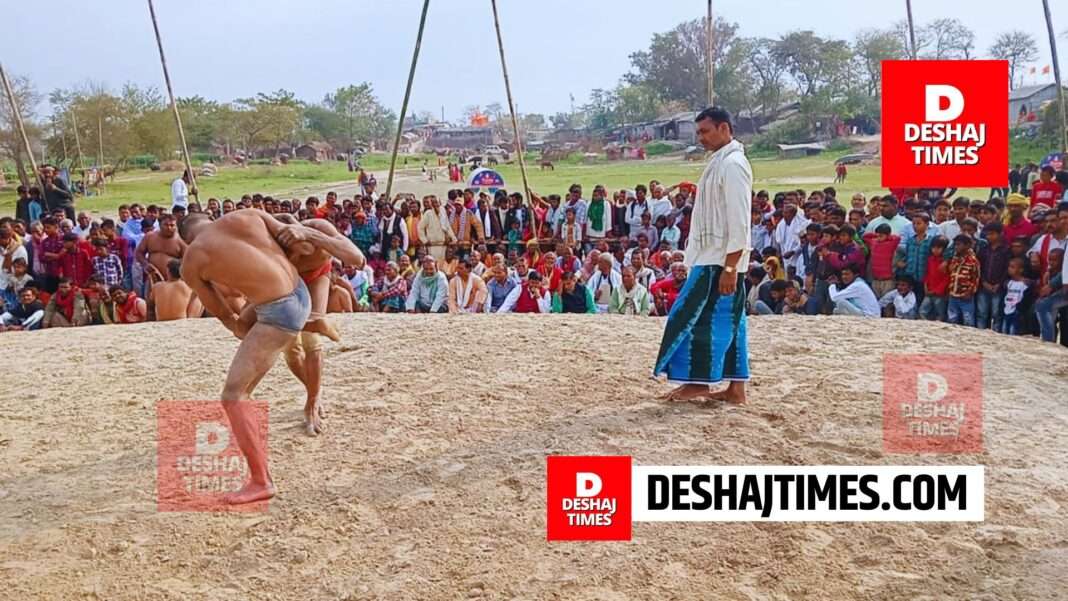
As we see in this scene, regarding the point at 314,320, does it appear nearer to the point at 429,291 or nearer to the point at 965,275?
the point at 429,291

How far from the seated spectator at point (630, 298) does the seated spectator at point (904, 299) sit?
7.50 feet

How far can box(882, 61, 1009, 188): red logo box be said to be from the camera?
31.2ft

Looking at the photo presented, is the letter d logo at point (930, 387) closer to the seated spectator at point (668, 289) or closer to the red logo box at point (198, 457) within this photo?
the seated spectator at point (668, 289)

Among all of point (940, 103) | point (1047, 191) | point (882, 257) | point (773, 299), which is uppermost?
point (940, 103)

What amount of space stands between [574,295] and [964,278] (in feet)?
11.7

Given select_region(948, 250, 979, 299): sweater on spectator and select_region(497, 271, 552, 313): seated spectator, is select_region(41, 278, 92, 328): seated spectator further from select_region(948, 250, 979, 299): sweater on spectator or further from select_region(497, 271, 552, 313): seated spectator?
select_region(948, 250, 979, 299): sweater on spectator

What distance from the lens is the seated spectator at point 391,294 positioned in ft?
33.5

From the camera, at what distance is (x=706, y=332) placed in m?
5.34

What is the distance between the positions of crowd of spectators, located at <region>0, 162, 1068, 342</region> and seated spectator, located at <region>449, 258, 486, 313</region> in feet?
0.05

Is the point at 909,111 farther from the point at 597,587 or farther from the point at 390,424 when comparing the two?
the point at 597,587

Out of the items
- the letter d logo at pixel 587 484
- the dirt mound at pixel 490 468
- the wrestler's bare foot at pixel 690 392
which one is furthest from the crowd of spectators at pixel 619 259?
the letter d logo at pixel 587 484

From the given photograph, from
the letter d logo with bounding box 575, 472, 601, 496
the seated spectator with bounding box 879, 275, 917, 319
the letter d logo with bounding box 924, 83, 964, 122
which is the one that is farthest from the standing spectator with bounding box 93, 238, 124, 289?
the letter d logo with bounding box 924, 83, 964, 122

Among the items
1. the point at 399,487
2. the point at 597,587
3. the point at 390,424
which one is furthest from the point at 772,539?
the point at 390,424

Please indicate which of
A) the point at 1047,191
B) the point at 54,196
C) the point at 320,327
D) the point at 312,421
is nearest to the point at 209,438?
the point at 312,421
